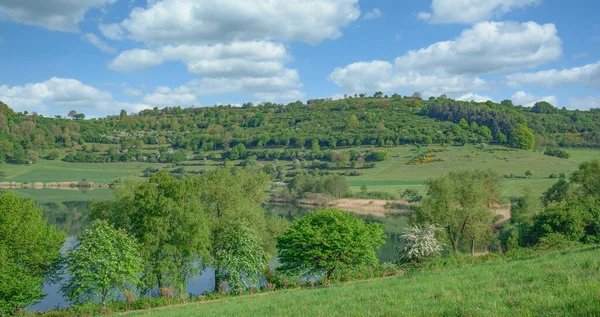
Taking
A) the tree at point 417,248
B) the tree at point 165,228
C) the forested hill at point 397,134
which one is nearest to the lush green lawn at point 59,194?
the forested hill at point 397,134

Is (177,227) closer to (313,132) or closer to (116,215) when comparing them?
(116,215)

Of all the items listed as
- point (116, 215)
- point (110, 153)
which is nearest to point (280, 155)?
point (110, 153)

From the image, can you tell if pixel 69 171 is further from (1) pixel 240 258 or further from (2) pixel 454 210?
(2) pixel 454 210

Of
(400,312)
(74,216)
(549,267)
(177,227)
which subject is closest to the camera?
(400,312)

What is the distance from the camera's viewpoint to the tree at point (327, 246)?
30719 mm

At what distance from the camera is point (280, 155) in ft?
541

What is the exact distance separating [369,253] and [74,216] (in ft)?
239

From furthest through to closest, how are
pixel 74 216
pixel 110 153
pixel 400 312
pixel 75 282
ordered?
pixel 110 153
pixel 74 216
pixel 75 282
pixel 400 312

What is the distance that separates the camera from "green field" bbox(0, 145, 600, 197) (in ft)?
376

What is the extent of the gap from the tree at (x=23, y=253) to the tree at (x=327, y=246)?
15.6m

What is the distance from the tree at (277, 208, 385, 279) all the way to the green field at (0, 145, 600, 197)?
7599 cm

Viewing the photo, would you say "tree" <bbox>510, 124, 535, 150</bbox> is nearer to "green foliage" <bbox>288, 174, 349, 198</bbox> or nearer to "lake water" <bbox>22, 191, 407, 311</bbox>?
"green foliage" <bbox>288, 174, 349, 198</bbox>

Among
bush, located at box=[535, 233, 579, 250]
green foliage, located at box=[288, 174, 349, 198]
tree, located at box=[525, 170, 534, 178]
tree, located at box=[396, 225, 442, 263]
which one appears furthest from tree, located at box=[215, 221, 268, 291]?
tree, located at box=[525, 170, 534, 178]

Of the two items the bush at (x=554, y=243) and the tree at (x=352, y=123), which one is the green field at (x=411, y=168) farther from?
the bush at (x=554, y=243)
